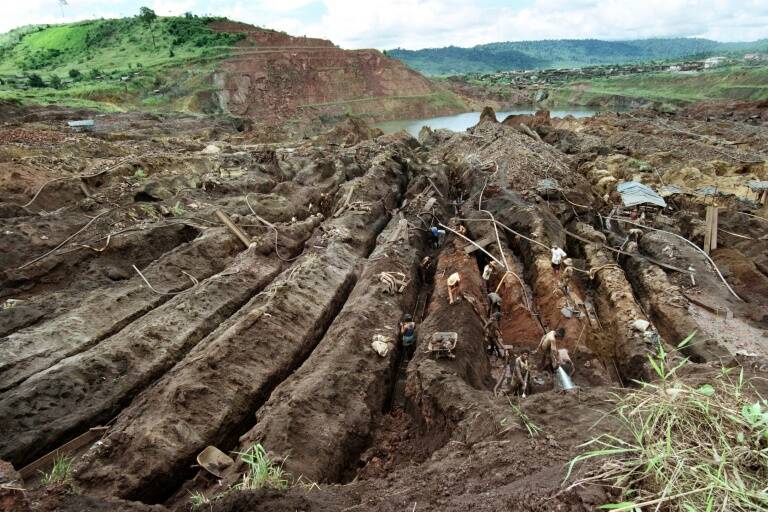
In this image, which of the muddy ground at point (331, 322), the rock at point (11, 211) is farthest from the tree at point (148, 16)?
the rock at point (11, 211)

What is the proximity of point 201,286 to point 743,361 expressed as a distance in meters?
11.1

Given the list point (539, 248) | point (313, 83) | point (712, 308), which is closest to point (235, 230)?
point (539, 248)

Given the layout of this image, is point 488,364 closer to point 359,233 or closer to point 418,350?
point 418,350

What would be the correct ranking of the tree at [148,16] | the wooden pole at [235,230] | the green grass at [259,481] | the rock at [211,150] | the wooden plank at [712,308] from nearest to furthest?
the green grass at [259,481] < the wooden plank at [712,308] < the wooden pole at [235,230] < the rock at [211,150] < the tree at [148,16]

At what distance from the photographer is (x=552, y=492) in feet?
10.8

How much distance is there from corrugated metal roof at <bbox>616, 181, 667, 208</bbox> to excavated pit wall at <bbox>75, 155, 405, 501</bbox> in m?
10.9

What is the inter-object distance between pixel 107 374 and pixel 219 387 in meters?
2.11

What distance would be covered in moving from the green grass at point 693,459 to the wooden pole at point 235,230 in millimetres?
11289

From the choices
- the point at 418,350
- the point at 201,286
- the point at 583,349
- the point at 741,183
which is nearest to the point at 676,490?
the point at 418,350

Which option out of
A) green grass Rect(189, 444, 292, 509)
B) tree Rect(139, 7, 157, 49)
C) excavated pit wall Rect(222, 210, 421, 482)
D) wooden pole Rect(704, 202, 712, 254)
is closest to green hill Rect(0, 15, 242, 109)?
tree Rect(139, 7, 157, 49)

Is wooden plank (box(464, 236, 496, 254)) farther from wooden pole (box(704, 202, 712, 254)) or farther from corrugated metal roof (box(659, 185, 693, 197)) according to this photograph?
corrugated metal roof (box(659, 185, 693, 197))

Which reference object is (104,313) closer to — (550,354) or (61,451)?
(61,451)

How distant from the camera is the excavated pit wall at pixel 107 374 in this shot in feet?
20.8

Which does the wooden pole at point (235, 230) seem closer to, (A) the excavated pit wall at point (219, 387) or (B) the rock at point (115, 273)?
(A) the excavated pit wall at point (219, 387)
